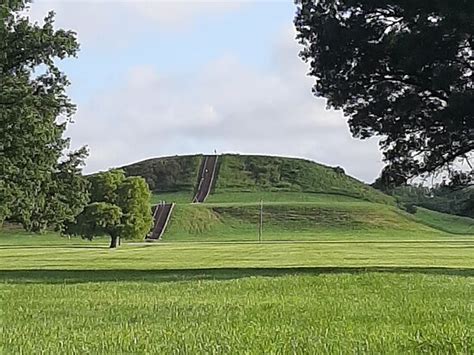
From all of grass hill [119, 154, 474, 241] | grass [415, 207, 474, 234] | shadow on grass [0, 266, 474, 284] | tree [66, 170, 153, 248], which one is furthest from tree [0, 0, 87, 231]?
grass [415, 207, 474, 234]

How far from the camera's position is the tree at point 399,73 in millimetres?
A: 25969

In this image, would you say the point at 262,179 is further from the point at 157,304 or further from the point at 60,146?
the point at 157,304

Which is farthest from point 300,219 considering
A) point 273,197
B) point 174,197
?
point 174,197

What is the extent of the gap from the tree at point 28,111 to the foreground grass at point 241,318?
12588 millimetres

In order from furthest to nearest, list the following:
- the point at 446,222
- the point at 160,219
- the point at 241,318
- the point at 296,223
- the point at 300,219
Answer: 1. the point at 446,222
2. the point at 300,219
3. the point at 296,223
4. the point at 160,219
5. the point at 241,318

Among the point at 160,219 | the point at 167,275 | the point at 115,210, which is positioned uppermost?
the point at 160,219

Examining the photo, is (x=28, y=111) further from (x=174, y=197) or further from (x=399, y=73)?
(x=174, y=197)

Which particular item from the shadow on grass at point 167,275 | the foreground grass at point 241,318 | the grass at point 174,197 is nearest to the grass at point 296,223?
the grass at point 174,197

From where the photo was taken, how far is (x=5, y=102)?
103 feet

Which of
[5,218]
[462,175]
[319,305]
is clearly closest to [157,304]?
[319,305]

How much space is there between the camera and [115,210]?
3329 inches

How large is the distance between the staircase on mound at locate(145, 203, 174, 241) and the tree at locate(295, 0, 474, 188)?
3673 inches

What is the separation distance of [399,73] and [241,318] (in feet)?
57.6

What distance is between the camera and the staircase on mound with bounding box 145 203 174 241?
413 ft
